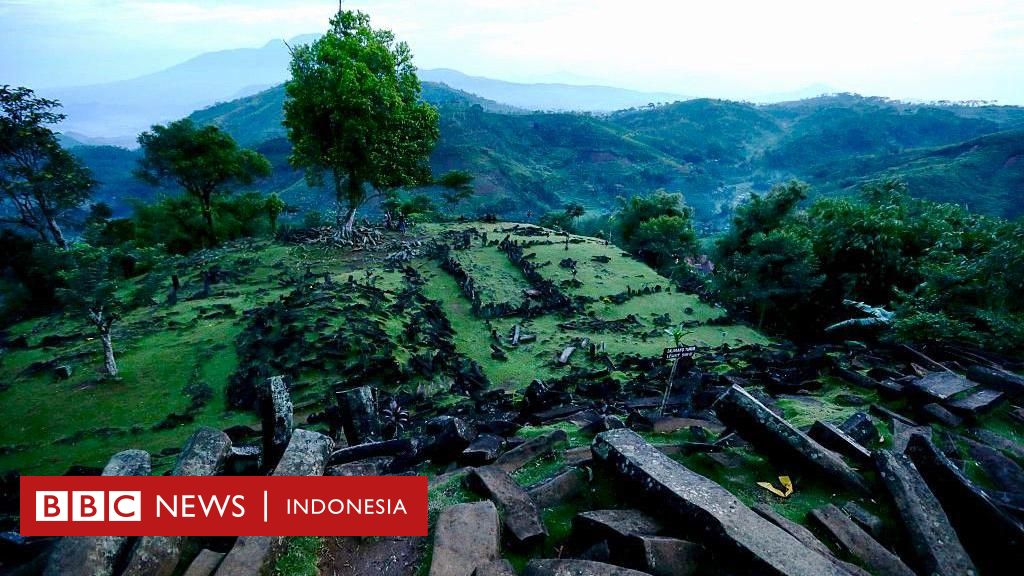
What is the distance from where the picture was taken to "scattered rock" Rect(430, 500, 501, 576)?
3121mm

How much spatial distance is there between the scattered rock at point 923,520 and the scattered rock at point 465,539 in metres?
3.07

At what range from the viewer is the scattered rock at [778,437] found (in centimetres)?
407

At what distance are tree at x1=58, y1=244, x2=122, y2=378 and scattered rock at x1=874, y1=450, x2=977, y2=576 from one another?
13.6 m

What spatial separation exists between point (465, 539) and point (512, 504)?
55cm

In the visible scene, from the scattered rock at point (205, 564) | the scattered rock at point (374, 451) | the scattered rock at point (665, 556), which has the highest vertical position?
the scattered rock at point (665, 556)

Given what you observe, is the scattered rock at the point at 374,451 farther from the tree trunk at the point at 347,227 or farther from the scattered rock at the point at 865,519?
the tree trunk at the point at 347,227

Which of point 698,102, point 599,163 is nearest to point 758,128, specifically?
point 698,102

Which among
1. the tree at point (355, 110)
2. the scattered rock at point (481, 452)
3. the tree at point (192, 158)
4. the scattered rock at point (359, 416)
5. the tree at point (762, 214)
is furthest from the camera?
the tree at point (192, 158)

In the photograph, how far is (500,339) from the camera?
14805 millimetres

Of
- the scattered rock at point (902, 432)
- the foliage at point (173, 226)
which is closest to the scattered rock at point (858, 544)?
the scattered rock at point (902, 432)

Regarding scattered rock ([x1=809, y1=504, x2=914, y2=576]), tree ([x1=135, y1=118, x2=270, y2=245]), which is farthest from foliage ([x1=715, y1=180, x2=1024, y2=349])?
tree ([x1=135, y1=118, x2=270, y2=245])

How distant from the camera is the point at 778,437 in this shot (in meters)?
4.28

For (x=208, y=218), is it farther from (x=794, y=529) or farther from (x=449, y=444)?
(x=794, y=529)

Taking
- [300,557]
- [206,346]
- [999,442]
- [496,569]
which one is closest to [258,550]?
[300,557]
